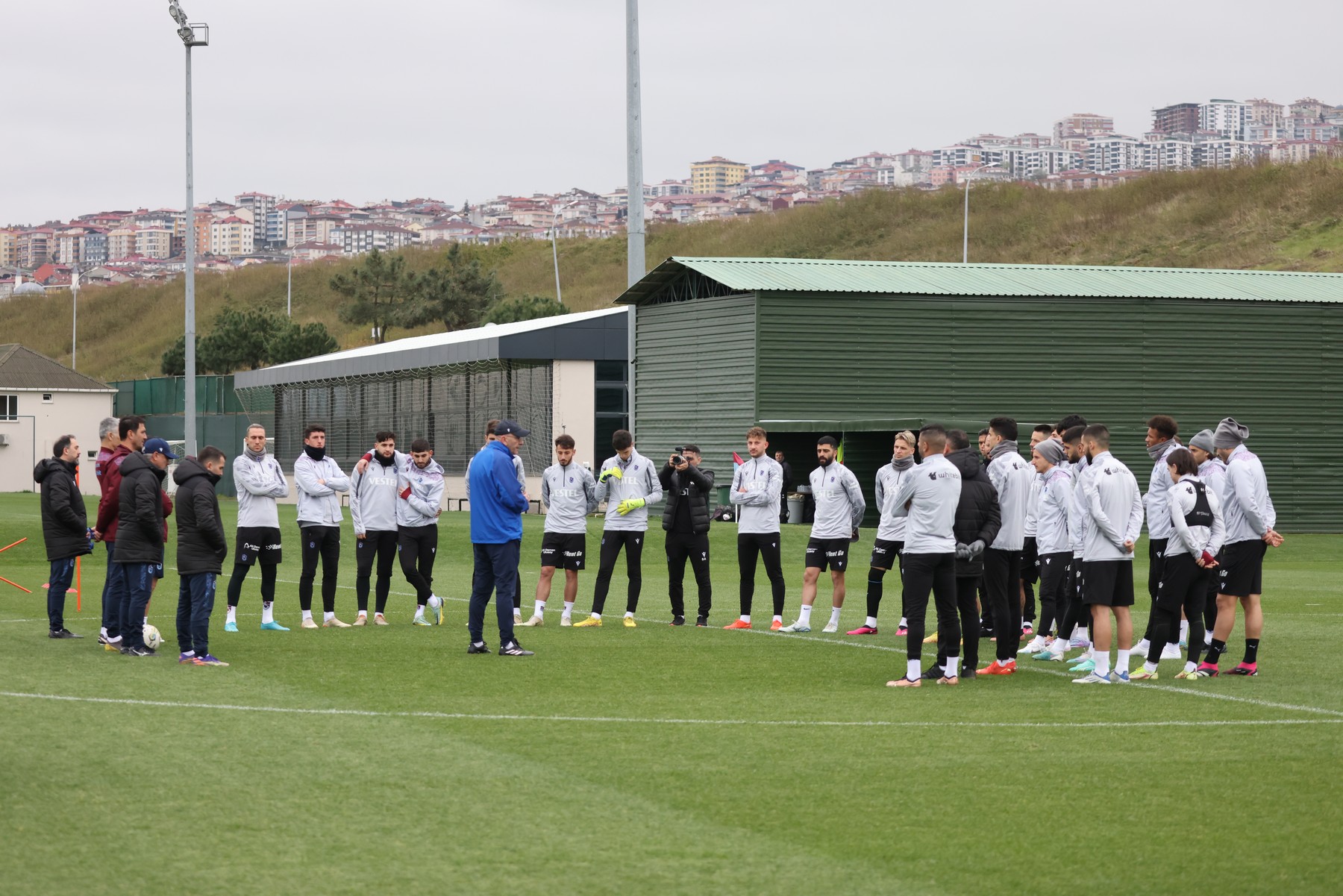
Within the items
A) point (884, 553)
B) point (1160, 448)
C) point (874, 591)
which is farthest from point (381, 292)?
point (1160, 448)

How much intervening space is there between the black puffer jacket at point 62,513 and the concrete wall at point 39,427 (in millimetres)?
60113

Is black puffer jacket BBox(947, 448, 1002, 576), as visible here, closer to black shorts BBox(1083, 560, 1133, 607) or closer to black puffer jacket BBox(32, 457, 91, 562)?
black shorts BBox(1083, 560, 1133, 607)

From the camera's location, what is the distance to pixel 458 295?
81.1m

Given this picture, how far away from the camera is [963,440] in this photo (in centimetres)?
1219

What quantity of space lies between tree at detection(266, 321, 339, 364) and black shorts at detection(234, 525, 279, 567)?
59046 millimetres

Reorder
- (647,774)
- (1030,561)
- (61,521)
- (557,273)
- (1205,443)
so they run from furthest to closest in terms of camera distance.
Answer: (557,273) → (1030,561) → (61,521) → (1205,443) → (647,774)

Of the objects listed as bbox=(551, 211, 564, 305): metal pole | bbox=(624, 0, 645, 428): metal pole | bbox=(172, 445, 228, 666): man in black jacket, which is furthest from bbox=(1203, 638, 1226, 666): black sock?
bbox=(551, 211, 564, 305): metal pole

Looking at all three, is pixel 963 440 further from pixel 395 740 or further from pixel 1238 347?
pixel 1238 347

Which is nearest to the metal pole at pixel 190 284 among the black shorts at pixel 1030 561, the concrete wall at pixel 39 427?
the black shorts at pixel 1030 561

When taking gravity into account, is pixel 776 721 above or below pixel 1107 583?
below

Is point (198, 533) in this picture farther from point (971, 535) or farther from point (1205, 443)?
point (1205, 443)

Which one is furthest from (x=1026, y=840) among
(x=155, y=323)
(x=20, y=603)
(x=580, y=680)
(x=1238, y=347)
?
(x=155, y=323)

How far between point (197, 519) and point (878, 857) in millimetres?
7187

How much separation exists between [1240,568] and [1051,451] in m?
1.88
